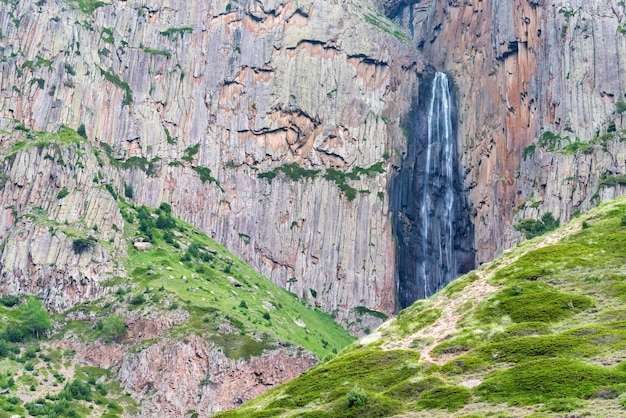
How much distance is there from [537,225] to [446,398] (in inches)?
3668

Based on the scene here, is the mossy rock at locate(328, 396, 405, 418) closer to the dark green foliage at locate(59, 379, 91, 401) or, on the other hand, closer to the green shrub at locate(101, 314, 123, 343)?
the dark green foliage at locate(59, 379, 91, 401)

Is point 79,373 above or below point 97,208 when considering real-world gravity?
below

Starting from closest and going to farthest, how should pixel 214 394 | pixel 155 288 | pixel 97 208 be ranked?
pixel 214 394 < pixel 155 288 < pixel 97 208

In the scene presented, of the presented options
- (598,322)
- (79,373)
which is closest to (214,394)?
(79,373)

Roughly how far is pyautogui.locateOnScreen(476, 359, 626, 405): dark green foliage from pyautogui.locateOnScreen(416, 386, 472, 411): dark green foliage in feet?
4.30

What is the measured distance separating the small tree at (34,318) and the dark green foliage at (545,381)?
94782 mm

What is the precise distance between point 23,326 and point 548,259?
8806 cm

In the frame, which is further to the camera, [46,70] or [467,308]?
[46,70]

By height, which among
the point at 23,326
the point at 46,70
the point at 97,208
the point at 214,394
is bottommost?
the point at 214,394

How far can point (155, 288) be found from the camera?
497ft

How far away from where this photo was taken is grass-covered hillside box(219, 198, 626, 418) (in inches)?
2522

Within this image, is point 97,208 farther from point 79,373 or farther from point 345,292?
point 345,292

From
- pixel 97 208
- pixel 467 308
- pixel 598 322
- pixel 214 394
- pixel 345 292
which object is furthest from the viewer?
pixel 345 292

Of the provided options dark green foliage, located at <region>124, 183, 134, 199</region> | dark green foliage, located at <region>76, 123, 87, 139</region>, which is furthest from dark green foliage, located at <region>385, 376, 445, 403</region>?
dark green foliage, located at <region>76, 123, 87, 139</region>
